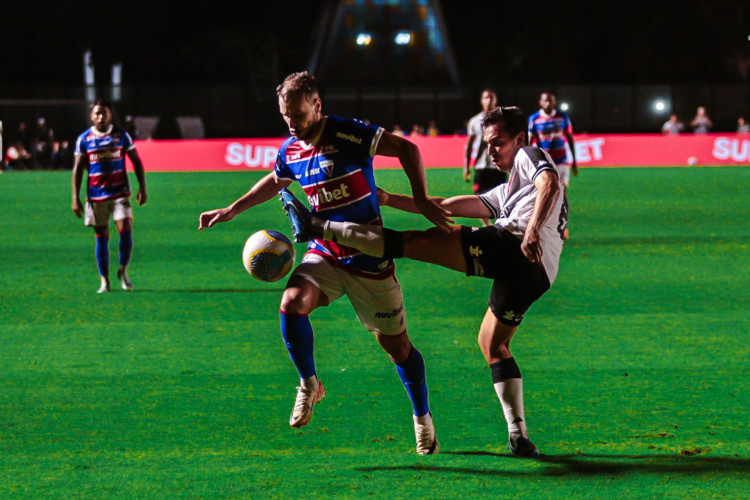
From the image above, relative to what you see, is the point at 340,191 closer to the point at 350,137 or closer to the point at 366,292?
the point at 350,137

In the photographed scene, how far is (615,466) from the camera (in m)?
5.82

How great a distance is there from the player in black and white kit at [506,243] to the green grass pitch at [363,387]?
1.75 feet

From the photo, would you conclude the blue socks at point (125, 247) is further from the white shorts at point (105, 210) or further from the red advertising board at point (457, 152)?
the red advertising board at point (457, 152)

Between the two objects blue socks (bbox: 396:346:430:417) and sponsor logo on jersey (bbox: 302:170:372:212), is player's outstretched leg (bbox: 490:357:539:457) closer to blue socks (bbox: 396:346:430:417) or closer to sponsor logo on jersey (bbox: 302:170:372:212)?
blue socks (bbox: 396:346:430:417)

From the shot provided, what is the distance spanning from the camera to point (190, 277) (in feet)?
43.4

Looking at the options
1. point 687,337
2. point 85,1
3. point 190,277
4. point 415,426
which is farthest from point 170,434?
point 85,1

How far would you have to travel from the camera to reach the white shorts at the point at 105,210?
39.8 feet

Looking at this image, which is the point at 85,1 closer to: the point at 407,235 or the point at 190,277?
the point at 190,277

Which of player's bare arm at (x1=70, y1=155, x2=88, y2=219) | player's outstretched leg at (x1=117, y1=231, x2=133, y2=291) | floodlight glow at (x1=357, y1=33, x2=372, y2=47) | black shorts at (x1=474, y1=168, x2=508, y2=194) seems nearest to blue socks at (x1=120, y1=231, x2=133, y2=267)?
player's outstretched leg at (x1=117, y1=231, x2=133, y2=291)

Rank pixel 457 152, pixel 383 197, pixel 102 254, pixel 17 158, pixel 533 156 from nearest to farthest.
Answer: pixel 533 156
pixel 383 197
pixel 102 254
pixel 457 152
pixel 17 158

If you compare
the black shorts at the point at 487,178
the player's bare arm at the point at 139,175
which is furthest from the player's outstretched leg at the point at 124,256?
the black shorts at the point at 487,178

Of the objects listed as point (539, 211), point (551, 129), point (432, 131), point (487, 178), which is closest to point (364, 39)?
point (432, 131)

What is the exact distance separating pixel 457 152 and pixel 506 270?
94.2ft

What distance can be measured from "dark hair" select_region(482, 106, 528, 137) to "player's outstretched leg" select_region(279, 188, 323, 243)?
109 cm
